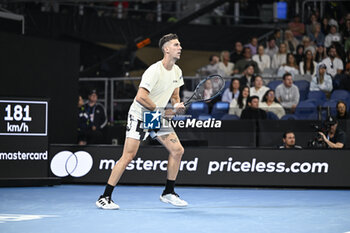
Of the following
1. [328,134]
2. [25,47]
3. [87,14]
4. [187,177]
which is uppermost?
[87,14]

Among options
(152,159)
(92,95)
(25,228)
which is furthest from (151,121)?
(92,95)

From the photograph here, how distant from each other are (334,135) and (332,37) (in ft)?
20.2

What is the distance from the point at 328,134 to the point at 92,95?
5.45 metres

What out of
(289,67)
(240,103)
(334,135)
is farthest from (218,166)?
(289,67)

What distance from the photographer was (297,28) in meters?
17.0

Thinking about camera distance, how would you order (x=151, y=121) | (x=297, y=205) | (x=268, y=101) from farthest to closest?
(x=268, y=101) → (x=297, y=205) → (x=151, y=121)

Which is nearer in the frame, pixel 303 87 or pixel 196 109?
pixel 196 109

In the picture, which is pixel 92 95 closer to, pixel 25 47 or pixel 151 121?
pixel 25 47

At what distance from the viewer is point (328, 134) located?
34.2 feet

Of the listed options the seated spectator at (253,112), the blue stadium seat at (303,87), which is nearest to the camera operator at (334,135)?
the seated spectator at (253,112)

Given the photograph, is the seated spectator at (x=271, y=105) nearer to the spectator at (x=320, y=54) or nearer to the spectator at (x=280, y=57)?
the spectator at (x=320, y=54)

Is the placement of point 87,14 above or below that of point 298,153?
above

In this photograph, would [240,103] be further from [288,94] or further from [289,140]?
[289,140]

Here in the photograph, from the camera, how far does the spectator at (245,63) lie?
14.6 m
